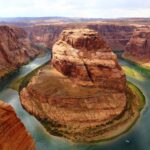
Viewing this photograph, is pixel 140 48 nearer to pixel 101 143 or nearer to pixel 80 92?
pixel 80 92

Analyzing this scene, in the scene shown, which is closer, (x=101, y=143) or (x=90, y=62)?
(x=101, y=143)

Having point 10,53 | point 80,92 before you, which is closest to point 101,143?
point 80,92

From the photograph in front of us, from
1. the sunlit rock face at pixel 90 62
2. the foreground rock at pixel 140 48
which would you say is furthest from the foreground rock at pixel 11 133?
the foreground rock at pixel 140 48

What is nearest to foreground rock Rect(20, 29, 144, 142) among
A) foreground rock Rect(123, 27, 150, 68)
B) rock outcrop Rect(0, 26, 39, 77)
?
rock outcrop Rect(0, 26, 39, 77)

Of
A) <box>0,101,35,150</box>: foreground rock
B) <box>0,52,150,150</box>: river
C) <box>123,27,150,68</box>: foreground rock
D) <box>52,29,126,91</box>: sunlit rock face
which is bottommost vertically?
<box>123,27,150,68</box>: foreground rock

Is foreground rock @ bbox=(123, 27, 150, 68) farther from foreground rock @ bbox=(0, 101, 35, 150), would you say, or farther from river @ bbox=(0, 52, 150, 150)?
foreground rock @ bbox=(0, 101, 35, 150)

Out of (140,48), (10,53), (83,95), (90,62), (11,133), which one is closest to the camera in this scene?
(11,133)

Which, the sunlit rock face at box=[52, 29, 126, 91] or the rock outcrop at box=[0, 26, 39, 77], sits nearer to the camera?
the sunlit rock face at box=[52, 29, 126, 91]
